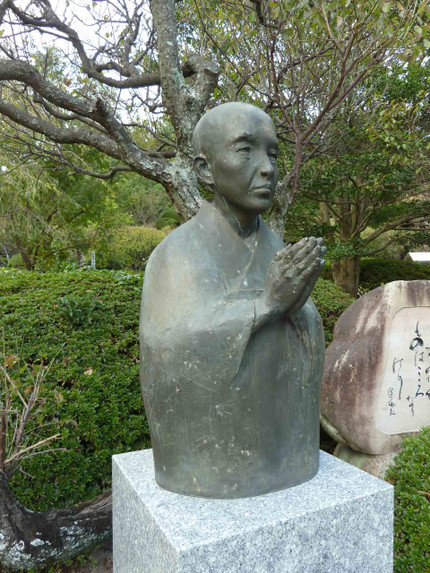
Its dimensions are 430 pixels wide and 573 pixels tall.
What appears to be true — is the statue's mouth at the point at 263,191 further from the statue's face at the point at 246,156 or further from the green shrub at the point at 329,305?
the green shrub at the point at 329,305

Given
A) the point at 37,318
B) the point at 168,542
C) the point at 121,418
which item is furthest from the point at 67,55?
the point at 168,542

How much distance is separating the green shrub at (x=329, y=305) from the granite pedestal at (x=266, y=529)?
3.24 m

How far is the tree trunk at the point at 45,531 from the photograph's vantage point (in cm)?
268

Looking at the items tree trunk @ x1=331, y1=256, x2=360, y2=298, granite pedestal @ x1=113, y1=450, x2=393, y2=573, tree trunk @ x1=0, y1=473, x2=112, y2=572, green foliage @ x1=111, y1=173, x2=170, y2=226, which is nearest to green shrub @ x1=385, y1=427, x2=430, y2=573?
granite pedestal @ x1=113, y1=450, x2=393, y2=573

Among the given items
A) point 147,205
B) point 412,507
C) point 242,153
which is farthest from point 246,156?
point 147,205

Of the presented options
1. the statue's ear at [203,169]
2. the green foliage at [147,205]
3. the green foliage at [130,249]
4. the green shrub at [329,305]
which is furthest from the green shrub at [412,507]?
the green foliage at [147,205]

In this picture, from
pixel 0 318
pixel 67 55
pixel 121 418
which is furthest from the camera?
pixel 67 55

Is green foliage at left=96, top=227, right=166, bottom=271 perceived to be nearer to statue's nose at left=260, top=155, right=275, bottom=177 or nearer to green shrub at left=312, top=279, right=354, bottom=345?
green shrub at left=312, top=279, right=354, bottom=345

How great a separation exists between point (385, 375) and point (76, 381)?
2360 mm

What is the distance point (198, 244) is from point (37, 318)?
2467 mm

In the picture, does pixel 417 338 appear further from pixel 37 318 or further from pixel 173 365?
pixel 37 318

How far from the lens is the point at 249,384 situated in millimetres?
1840

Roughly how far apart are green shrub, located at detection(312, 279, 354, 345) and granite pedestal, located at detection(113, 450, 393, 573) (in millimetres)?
3237

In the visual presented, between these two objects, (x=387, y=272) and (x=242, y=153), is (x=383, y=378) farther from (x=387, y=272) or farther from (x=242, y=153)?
(x=387, y=272)
